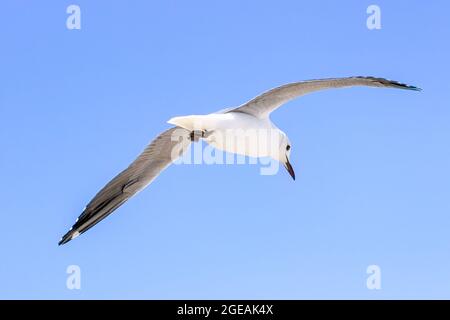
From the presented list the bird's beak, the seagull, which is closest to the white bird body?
the seagull

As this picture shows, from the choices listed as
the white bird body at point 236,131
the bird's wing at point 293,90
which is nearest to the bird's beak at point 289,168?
the white bird body at point 236,131

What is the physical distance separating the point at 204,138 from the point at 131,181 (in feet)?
2.51

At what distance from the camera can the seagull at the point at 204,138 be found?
16.3ft

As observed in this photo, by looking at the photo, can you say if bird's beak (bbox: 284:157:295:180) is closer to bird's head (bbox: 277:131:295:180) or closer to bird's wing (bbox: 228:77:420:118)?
bird's head (bbox: 277:131:295:180)

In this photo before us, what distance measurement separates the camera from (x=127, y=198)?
5.45 meters

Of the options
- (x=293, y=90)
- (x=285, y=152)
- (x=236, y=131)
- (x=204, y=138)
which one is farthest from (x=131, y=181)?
(x=293, y=90)

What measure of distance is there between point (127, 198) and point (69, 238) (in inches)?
18.1

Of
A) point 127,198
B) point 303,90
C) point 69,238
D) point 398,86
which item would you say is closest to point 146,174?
point 127,198

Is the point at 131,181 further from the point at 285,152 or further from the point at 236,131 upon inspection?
the point at 285,152

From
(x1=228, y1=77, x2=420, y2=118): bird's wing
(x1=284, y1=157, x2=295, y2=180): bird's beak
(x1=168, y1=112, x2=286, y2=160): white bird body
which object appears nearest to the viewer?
(x1=168, y1=112, x2=286, y2=160): white bird body

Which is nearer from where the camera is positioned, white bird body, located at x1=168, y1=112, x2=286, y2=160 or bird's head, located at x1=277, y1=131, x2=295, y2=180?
white bird body, located at x1=168, y1=112, x2=286, y2=160

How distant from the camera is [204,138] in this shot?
496 cm

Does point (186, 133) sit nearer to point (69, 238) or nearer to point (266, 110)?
point (266, 110)

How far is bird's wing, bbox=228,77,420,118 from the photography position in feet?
16.6
